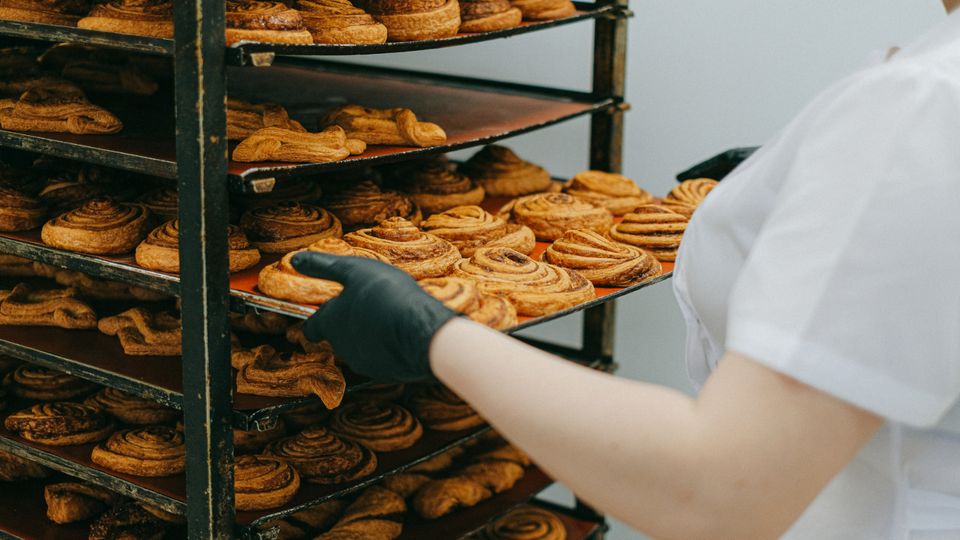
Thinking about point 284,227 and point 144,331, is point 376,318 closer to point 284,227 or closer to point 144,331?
point 284,227

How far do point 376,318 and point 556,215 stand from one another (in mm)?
1129

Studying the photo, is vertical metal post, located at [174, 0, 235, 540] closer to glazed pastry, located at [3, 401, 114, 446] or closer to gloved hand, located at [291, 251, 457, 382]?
gloved hand, located at [291, 251, 457, 382]

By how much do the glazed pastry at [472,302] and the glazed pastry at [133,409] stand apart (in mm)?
945

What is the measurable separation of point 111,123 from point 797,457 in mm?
1653

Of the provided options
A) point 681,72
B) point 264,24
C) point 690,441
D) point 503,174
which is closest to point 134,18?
point 264,24

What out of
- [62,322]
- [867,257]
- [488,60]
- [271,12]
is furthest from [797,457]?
[488,60]

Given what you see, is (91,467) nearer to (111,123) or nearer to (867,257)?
(111,123)

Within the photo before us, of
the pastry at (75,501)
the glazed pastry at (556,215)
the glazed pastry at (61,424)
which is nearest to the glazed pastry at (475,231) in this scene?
the glazed pastry at (556,215)

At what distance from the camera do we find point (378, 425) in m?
2.58

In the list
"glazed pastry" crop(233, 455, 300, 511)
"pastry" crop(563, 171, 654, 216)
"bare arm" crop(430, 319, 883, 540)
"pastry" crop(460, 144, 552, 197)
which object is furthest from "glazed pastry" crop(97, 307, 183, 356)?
"bare arm" crop(430, 319, 883, 540)

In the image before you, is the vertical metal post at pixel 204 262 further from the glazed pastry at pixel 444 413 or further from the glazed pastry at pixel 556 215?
the glazed pastry at pixel 556 215

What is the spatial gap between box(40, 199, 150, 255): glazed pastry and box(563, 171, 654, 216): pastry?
116 centimetres

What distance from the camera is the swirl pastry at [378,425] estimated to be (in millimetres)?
2543

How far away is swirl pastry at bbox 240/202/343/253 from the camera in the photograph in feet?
7.55
